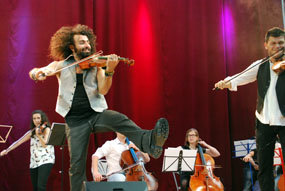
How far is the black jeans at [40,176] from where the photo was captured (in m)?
5.43

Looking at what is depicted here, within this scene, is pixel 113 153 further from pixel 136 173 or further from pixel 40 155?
pixel 40 155

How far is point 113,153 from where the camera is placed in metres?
5.36

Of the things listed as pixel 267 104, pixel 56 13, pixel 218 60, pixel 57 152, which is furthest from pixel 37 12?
pixel 267 104

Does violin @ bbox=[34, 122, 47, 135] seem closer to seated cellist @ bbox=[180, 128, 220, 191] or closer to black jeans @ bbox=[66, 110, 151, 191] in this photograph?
seated cellist @ bbox=[180, 128, 220, 191]

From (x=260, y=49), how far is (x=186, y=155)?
3.14 meters

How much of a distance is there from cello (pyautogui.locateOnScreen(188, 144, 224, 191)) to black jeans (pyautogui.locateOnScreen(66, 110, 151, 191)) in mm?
2452

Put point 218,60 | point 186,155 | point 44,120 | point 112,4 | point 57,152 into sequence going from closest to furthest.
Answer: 1. point 186,155
2. point 44,120
3. point 57,152
4. point 112,4
5. point 218,60

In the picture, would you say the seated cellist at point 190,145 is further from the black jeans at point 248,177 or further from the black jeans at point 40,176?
the black jeans at point 40,176

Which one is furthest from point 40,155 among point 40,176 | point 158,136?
point 158,136

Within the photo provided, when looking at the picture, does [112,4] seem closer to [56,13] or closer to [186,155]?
[56,13]

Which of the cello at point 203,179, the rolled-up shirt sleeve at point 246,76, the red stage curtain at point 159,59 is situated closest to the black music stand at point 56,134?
the red stage curtain at point 159,59

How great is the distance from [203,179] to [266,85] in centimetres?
227

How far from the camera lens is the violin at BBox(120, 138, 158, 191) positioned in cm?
488

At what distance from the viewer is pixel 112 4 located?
22.7ft
